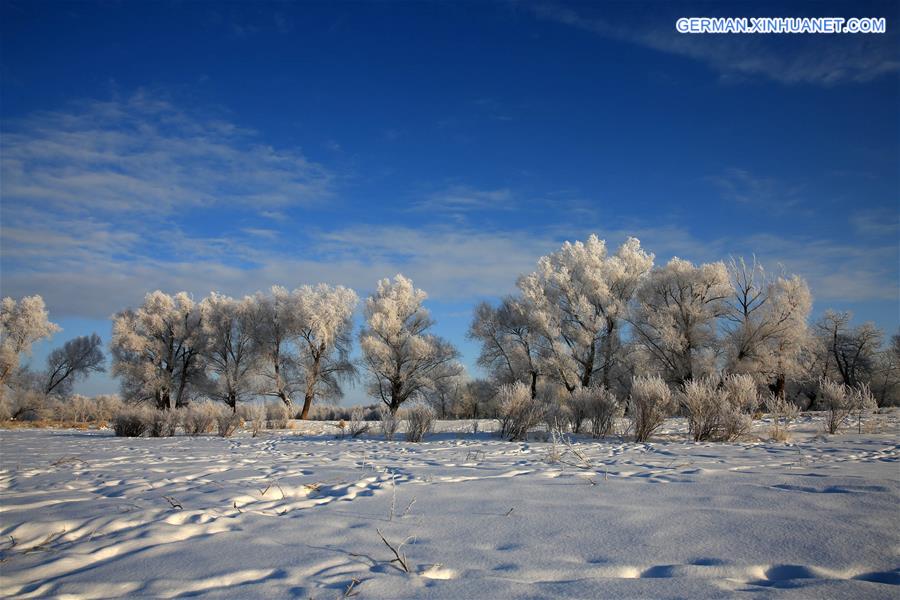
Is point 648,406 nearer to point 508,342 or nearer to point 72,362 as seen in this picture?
point 508,342

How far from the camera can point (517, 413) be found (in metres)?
12.5

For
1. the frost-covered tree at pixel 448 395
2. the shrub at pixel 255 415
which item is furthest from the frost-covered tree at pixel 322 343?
the shrub at pixel 255 415

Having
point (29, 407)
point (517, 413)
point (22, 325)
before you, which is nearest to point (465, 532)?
point (517, 413)

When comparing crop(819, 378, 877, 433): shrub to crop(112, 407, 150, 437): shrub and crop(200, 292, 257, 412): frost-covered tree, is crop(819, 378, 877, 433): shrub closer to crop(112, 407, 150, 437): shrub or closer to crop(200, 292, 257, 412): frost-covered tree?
crop(112, 407, 150, 437): shrub

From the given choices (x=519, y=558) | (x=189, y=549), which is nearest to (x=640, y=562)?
(x=519, y=558)

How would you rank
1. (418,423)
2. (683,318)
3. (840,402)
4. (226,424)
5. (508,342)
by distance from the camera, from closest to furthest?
(840,402)
(418,423)
(226,424)
(683,318)
(508,342)

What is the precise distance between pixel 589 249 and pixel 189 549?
26627mm

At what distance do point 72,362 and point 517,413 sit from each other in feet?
127

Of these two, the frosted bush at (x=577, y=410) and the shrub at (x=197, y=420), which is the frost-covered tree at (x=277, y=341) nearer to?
the shrub at (x=197, y=420)

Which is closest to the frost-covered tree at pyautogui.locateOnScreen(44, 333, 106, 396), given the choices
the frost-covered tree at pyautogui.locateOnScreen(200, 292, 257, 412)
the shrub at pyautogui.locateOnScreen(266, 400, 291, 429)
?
the frost-covered tree at pyautogui.locateOnScreen(200, 292, 257, 412)

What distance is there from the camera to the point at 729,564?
267 cm

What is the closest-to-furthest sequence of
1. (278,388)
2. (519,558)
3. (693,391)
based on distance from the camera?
(519,558), (693,391), (278,388)

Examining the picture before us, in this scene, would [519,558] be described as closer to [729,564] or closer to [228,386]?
[729,564]

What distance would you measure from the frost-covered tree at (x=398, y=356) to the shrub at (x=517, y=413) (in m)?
16.8
